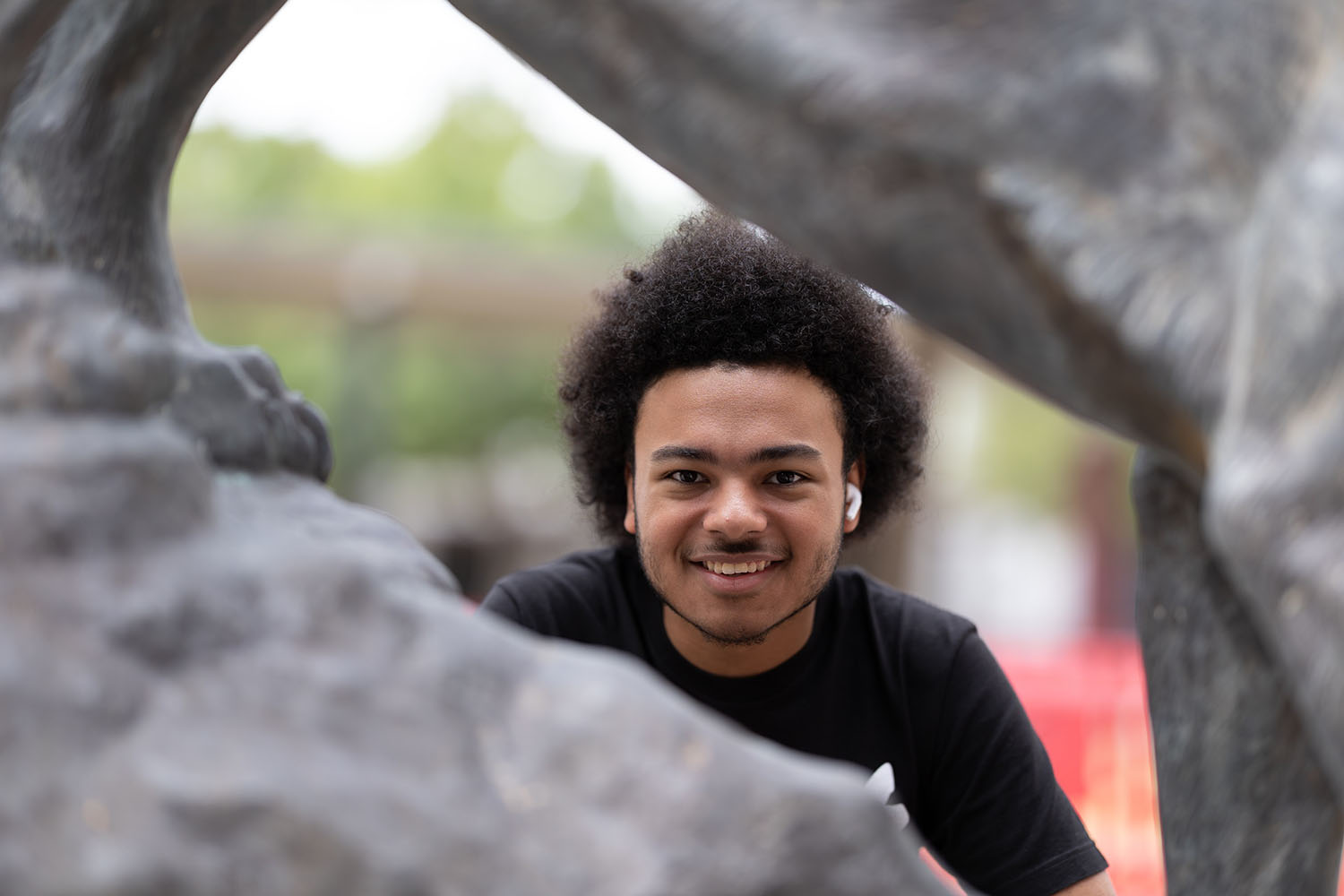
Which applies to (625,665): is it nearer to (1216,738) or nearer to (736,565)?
(1216,738)

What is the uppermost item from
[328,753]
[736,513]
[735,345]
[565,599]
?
[735,345]

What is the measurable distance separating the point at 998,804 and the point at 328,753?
3.86 feet

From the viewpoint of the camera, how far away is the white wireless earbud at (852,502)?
87.9 inches

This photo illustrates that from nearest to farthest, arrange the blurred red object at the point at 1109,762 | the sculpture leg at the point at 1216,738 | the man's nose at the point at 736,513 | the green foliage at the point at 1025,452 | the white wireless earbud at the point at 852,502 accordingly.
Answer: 1. the sculpture leg at the point at 1216,738
2. the man's nose at the point at 736,513
3. the white wireless earbud at the point at 852,502
4. the blurred red object at the point at 1109,762
5. the green foliage at the point at 1025,452

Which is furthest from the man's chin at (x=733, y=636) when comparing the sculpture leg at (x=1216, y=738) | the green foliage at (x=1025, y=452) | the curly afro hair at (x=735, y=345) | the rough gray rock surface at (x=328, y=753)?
the green foliage at (x=1025, y=452)

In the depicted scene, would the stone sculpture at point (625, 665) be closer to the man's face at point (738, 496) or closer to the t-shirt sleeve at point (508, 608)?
the man's face at point (738, 496)

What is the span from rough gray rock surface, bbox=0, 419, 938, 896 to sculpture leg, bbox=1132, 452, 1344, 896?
34cm

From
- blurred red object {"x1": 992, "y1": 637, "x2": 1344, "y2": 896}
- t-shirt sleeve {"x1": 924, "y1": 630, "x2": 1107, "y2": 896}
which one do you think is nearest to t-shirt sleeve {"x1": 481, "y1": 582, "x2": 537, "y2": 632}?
t-shirt sleeve {"x1": 924, "y1": 630, "x2": 1107, "y2": 896}

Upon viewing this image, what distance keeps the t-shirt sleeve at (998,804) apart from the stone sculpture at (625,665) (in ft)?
2.18

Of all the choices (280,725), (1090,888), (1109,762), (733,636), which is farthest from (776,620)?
(1109,762)

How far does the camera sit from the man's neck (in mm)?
2117

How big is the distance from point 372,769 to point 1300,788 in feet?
2.83

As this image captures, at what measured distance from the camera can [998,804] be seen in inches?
80.2

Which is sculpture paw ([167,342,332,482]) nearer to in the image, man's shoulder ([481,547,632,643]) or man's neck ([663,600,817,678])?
man's shoulder ([481,547,632,643])
